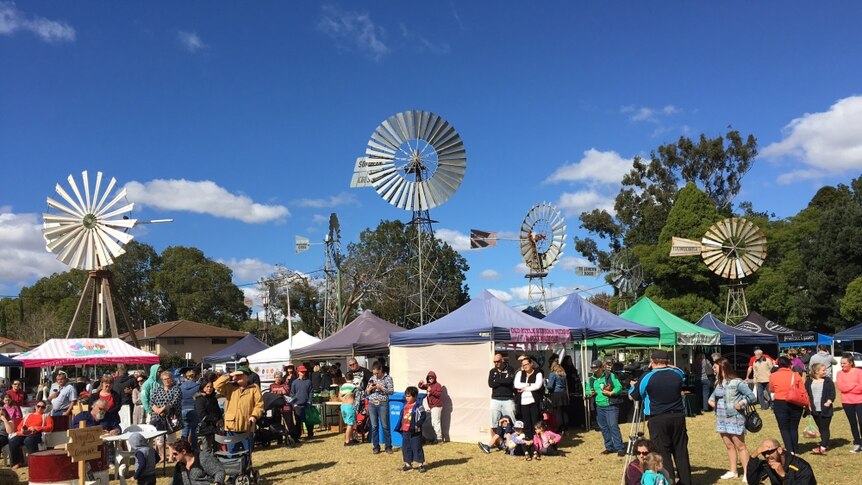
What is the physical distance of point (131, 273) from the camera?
71.1m

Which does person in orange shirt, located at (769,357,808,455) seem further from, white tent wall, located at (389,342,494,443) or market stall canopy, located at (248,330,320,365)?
market stall canopy, located at (248,330,320,365)

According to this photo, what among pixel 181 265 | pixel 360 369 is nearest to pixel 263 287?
pixel 181 265

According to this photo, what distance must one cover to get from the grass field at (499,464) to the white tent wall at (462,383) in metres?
0.43

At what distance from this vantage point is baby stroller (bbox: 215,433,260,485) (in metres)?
9.20

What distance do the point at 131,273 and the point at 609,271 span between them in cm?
4835

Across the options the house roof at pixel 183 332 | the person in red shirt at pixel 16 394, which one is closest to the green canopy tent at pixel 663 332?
the person in red shirt at pixel 16 394

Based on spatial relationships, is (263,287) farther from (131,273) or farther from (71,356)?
(71,356)

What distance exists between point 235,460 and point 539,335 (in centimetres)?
684

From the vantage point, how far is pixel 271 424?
1457cm

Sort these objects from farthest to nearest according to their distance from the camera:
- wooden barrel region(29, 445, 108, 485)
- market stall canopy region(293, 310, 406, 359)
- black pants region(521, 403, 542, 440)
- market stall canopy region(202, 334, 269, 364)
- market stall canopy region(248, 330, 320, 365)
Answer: market stall canopy region(202, 334, 269, 364) → market stall canopy region(248, 330, 320, 365) → market stall canopy region(293, 310, 406, 359) → black pants region(521, 403, 542, 440) → wooden barrel region(29, 445, 108, 485)

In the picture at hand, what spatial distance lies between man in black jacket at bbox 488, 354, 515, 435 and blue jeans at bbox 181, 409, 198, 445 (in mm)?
5001

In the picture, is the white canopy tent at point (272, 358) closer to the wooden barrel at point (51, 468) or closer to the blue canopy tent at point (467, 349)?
the blue canopy tent at point (467, 349)

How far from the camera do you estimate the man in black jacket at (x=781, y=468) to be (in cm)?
600

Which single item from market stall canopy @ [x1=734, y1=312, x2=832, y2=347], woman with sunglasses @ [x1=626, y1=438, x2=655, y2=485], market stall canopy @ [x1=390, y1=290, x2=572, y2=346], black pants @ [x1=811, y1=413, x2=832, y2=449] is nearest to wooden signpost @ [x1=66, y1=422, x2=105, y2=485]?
woman with sunglasses @ [x1=626, y1=438, x2=655, y2=485]
